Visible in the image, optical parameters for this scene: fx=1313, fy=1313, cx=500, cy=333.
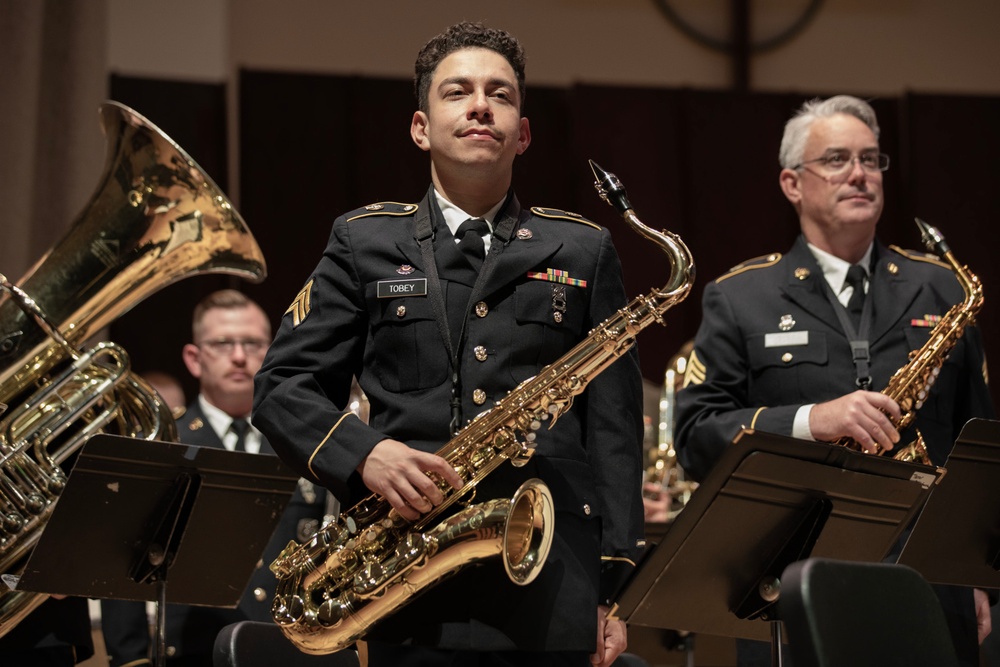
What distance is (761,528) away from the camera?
2576mm

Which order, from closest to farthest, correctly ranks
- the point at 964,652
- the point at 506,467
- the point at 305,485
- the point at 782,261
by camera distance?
the point at 506,467, the point at 964,652, the point at 782,261, the point at 305,485

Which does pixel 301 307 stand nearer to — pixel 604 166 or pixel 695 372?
pixel 695 372

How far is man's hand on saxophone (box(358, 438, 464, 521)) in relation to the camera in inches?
93.6

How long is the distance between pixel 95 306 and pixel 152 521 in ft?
2.90

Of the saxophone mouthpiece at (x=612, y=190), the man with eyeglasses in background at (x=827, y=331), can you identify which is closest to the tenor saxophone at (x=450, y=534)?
the saxophone mouthpiece at (x=612, y=190)

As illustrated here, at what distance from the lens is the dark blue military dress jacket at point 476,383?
2.41m

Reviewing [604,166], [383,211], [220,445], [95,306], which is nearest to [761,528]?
[383,211]

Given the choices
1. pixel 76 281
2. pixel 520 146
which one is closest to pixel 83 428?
pixel 76 281

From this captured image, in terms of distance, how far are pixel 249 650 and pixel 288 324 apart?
2.32 feet

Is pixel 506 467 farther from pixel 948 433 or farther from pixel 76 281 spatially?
pixel 76 281

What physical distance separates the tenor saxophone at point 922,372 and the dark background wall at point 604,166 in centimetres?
337

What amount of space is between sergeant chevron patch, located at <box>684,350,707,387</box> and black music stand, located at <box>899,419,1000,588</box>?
85 cm

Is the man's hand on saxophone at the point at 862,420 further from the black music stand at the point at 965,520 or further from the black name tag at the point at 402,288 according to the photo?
the black name tag at the point at 402,288

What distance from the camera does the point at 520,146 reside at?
282 cm
